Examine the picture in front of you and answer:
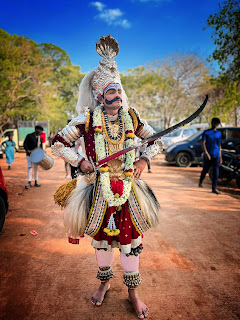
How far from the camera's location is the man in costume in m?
2.12

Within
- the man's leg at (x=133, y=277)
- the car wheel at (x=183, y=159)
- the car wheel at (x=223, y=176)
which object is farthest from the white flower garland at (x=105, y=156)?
the car wheel at (x=183, y=159)

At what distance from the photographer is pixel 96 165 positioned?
83.3 inches

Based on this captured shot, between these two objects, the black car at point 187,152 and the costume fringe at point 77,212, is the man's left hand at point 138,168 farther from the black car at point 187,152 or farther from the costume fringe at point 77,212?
the black car at point 187,152

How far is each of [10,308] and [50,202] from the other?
3.65m

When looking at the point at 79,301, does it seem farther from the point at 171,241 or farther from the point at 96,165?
A: the point at 171,241

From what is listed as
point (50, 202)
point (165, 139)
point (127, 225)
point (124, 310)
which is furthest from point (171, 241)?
point (165, 139)

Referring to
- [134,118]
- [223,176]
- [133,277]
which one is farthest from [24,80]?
[133,277]

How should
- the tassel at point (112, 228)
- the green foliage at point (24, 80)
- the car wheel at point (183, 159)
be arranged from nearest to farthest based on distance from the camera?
the tassel at point (112, 228) < the car wheel at point (183, 159) < the green foliage at point (24, 80)

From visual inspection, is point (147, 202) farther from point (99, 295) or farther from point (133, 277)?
point (99, 295)

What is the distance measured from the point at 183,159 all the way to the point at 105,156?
10060 millimetres

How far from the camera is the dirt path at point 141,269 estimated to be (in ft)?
7.43

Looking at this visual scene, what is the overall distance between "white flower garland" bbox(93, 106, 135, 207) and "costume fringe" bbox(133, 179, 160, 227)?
174mm

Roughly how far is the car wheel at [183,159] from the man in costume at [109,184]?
955cm

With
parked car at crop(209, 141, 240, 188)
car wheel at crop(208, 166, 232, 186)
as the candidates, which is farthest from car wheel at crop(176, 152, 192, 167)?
car wheel at crop(208, 166, 232, 186)
